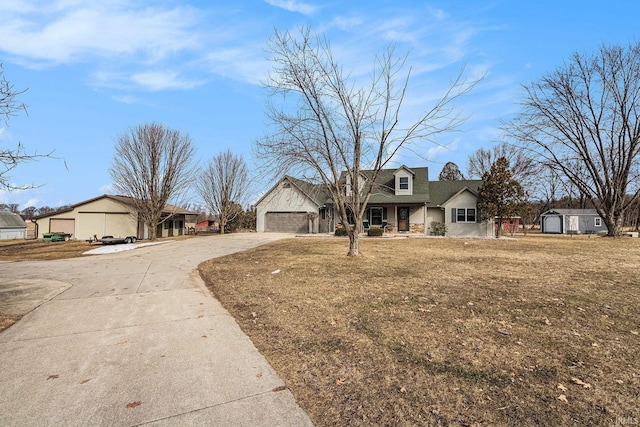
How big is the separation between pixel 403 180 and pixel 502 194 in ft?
24.6

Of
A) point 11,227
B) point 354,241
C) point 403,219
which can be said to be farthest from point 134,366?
point 11,227

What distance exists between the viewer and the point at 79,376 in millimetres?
3373

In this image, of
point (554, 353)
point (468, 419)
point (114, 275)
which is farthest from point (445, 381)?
point (114, 275)

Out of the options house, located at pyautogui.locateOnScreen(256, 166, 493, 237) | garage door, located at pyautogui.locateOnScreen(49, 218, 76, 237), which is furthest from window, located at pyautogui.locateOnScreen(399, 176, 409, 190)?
garage door, located at pyautogui.locateOnScreen(49, 218, 76, 237)

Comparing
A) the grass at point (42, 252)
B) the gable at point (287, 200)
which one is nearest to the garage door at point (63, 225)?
the grass at point (42, 252)

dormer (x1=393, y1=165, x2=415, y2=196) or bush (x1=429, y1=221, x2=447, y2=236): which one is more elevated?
dormer (x1=393, y1=165, x2=415, y2=196)

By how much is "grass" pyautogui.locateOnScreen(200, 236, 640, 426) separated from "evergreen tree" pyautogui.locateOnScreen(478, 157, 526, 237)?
662 inches

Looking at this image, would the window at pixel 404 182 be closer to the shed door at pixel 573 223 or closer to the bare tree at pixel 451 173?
the bare tree at pixel 451 173

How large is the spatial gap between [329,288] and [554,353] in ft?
13.6

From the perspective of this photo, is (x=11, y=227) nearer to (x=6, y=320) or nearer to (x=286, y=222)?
(x=286, y=222)

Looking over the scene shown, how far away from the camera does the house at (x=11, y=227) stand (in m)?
43.6

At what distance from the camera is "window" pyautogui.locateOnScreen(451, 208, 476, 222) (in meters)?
26.4

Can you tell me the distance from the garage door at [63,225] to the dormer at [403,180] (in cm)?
2913

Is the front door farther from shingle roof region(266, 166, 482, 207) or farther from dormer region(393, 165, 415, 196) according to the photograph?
dormer region(393, 165, 415, 196)
